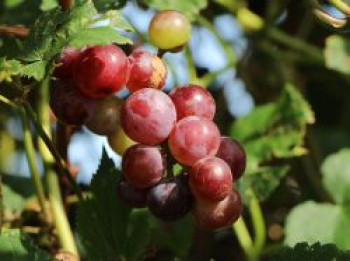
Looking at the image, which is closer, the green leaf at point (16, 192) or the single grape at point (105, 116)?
the single grape at point (105, 116)

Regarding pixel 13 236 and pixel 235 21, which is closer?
pixel 13 236

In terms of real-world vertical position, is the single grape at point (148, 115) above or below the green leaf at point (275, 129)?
above

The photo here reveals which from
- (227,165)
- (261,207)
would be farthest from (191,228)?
(227,165)

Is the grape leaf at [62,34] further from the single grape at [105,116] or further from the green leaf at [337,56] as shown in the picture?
the green leaf at [337,56]

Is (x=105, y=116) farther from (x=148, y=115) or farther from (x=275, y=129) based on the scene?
(x=275, y=129)

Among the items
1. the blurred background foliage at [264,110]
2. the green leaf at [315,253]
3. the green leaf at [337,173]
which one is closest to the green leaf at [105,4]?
the blurred background foliage at [264,110]

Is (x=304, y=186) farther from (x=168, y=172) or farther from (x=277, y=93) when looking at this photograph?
(x=168, y=172)
